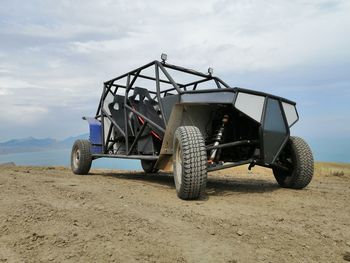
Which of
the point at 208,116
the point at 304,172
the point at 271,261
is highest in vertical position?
the point at 208,116

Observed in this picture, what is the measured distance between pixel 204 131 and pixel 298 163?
141 cm

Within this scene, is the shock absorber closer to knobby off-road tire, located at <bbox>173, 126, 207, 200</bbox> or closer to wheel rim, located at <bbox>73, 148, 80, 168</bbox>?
knobby off-road tire, located at <bbox>173, 126, 207, 200</bbox>

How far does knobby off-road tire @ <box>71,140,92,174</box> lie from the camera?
819cm

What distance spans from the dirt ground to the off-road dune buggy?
56 cm

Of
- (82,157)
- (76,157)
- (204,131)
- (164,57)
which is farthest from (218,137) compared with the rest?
(76,157)

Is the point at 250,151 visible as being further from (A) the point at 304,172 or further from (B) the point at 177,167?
(B) the point at 177,167

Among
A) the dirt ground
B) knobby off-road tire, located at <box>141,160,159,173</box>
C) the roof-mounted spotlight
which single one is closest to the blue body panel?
knobby off-road tire, located at <box>141,160,159,173</box>

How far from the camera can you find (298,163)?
18.5 ft

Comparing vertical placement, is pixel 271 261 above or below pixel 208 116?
below

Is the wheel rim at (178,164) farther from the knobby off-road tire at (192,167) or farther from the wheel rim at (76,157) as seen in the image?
the wheel rim at (76,157)

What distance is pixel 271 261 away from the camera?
254cm

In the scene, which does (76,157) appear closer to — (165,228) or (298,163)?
(298,163)

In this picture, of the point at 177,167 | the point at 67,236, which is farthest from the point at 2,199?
the point at 177,167

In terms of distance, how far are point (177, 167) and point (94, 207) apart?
154 cm
